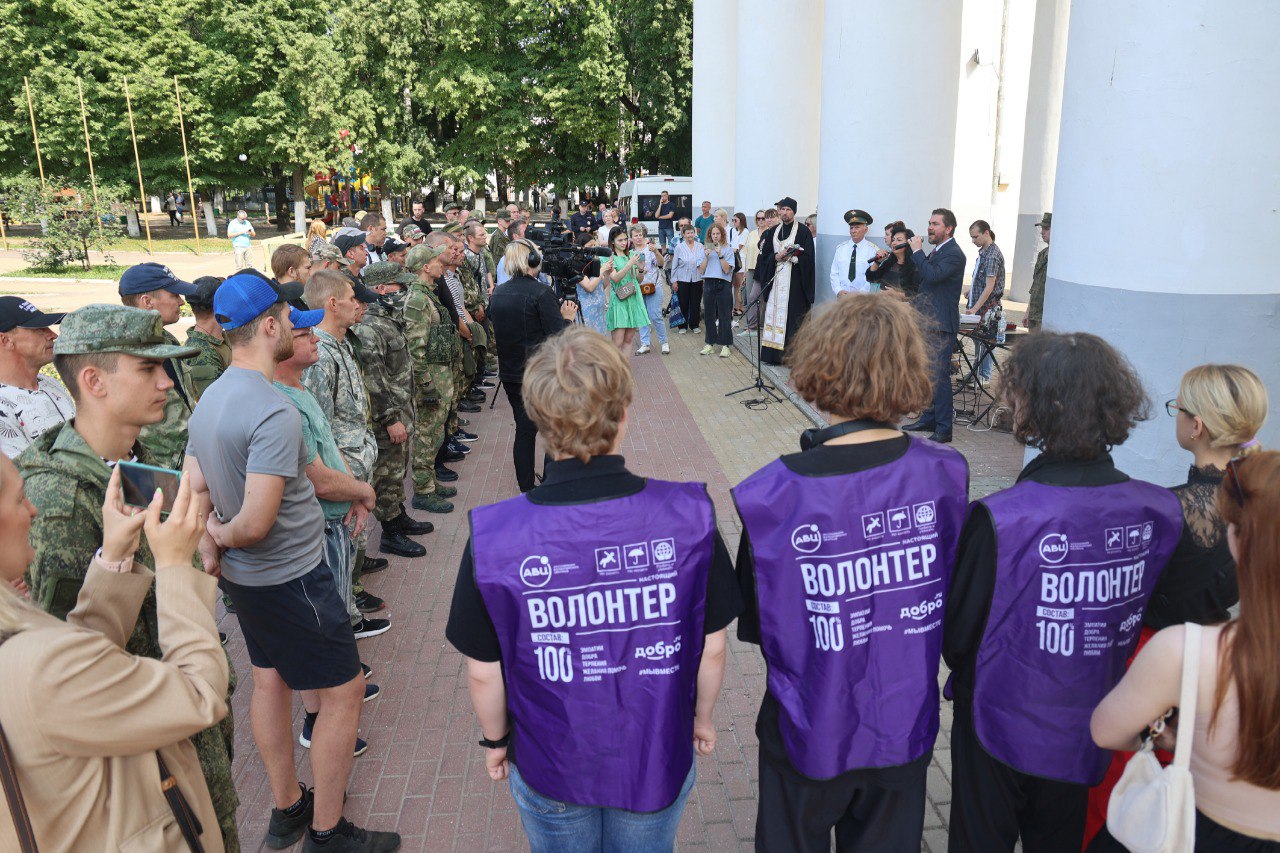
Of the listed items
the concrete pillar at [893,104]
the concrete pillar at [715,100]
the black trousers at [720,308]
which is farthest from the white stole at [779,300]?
the concrete pillar at [715,100]

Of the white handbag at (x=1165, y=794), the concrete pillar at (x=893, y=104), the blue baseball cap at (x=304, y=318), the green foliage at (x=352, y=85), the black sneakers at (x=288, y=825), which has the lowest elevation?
the black sneakers at (x=288, y=825)

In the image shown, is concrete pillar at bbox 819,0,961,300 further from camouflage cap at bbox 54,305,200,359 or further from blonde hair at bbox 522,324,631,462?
camouflage cap at bbox 54,305,200,359

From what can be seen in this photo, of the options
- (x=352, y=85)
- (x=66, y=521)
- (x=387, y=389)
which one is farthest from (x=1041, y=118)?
(x=352, y=85)

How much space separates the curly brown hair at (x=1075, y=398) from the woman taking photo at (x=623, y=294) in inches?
319

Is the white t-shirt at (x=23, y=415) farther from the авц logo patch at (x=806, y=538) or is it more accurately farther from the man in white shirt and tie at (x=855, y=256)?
the man in white shirt and tie at (x=855, y=256)

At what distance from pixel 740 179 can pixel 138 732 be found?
45.1ft

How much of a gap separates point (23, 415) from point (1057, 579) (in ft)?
13.0

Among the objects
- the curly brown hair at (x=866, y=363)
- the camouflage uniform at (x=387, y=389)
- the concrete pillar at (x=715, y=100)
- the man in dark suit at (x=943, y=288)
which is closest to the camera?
the curly brown hair at (x=866, y=363)

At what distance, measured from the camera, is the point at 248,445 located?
2793mm

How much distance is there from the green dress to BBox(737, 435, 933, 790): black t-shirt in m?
8.46

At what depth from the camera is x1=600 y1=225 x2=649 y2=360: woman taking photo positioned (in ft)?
33.8

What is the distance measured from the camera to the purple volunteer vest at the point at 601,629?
1865 millimetres

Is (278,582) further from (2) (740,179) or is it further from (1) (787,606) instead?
(2) (740,179)

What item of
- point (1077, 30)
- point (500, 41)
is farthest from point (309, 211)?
point (1077, 30)
